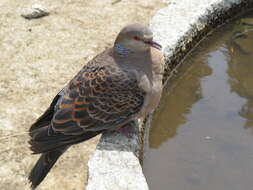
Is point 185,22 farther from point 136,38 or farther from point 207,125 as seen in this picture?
point 136,38

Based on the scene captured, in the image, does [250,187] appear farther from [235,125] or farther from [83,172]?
[83,172]

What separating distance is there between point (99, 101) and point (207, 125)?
133 cm

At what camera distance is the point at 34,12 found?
562 centimetres

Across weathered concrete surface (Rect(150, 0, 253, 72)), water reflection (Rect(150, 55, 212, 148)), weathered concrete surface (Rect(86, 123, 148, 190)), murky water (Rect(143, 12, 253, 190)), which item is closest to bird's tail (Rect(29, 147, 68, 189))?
weathered concrete surface (Rect(86, 123, 148, 190))

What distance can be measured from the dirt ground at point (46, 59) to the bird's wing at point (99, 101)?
596mm

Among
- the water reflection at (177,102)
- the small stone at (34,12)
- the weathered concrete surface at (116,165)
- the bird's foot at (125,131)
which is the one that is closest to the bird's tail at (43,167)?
the weathered concrete surface at (116,165)

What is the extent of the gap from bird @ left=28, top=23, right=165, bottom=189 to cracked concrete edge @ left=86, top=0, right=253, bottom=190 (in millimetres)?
187

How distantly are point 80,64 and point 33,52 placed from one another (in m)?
0.64

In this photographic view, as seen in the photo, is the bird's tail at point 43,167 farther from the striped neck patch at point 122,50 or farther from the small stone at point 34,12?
the small stone at point 34,12

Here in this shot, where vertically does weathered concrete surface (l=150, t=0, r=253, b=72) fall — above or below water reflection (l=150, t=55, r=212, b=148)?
above

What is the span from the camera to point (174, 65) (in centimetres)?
477

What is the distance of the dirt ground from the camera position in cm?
360

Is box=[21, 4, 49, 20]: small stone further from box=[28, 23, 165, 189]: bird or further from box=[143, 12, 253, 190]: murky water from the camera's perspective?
box=[28, 23, 165, 189]: bird

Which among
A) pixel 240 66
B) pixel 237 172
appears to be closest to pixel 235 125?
pixel 237 172
